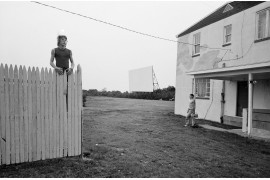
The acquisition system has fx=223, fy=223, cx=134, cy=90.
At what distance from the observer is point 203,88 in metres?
15.3

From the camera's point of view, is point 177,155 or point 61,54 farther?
point 177,155

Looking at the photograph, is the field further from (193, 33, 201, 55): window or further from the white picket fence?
(193, 33, 201, 55): window

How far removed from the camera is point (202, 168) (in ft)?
16.4

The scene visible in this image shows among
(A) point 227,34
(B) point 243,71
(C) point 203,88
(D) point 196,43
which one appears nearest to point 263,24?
(A) point 227,34

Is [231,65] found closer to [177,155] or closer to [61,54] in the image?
[177,155]

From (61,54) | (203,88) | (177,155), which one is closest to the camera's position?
(61,54)

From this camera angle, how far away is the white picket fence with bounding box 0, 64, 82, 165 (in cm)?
425

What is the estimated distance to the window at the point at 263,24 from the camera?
1065 centimetres

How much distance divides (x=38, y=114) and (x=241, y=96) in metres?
11.5

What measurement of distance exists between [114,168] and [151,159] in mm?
1186

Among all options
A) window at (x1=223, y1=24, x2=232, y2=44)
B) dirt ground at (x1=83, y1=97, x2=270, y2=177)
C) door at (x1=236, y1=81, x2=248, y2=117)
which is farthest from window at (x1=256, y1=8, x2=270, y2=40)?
dirt ground at (x1=83, y1=97, x2=270, y2=177)

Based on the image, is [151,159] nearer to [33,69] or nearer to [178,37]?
[33,69]

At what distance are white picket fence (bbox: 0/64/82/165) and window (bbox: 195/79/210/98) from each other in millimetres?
11659

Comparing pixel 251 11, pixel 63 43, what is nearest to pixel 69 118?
pixel 63 43
